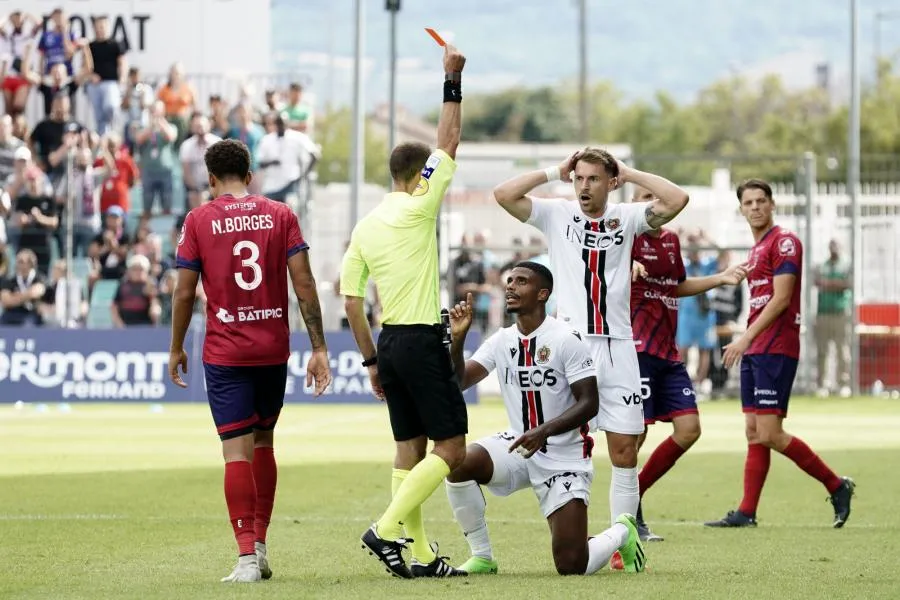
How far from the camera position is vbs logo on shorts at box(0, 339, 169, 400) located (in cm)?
2672

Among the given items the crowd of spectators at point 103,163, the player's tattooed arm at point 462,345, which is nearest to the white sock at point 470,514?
the player's tattooed arm at point 462,345

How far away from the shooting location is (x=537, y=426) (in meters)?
8.98

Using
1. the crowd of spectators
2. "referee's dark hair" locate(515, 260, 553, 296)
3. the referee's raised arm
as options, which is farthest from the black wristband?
the crowd of spectators

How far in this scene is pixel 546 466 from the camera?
8.98 metres

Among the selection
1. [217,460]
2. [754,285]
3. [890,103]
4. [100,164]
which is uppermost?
[890,103]

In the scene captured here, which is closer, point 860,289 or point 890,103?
point 860,289

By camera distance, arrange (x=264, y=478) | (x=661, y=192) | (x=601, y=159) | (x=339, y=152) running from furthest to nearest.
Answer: (x=339, y=152) < (x=661, y=192) < (x=601, y=159) < (x=264, y=478)

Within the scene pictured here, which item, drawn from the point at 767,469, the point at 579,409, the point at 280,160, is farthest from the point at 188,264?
the point at 280,160

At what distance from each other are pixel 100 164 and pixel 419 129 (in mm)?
114476

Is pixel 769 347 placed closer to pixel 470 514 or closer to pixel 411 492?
pixel 470 514

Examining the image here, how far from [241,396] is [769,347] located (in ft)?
15.4

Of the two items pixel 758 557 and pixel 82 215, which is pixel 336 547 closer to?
pixel 758 557

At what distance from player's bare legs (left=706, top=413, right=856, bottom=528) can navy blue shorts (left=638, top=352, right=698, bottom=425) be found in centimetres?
83

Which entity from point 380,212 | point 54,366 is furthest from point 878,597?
point 54,366
